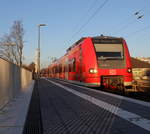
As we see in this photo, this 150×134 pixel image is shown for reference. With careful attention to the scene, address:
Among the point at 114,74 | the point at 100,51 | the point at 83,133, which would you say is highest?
the point at 100,51

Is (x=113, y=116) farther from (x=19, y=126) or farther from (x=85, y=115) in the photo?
(x=19, y=126)

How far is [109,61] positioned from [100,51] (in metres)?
0.79

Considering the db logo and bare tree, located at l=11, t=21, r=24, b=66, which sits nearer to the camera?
the db logo

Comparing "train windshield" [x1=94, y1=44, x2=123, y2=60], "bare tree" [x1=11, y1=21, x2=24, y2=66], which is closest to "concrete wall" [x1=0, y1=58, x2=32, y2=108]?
"train windshield" [x1=94, y1=44, x2=123, y2=60]

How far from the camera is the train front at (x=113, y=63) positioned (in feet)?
47.2

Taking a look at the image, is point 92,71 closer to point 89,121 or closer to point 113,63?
point 113,63

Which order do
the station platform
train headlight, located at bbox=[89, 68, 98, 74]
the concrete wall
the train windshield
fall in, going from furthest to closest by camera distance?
the train windshield < train headlight, located at bbox=[89, 68, 98, 74] < the concrete wall < the station platform

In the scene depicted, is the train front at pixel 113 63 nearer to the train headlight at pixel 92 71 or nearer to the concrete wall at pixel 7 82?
the train headlight at pixel 92 71

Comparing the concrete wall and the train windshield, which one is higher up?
the train windshield

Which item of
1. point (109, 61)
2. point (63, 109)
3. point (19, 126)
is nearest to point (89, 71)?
point (109, 61)

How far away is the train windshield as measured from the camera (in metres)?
14.7

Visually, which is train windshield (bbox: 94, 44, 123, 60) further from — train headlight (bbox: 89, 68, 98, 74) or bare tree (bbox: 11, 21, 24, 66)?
bare tree (bbox: 11, 21, 24, 66)

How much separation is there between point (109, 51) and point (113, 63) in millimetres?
784

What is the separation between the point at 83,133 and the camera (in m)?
5.11
